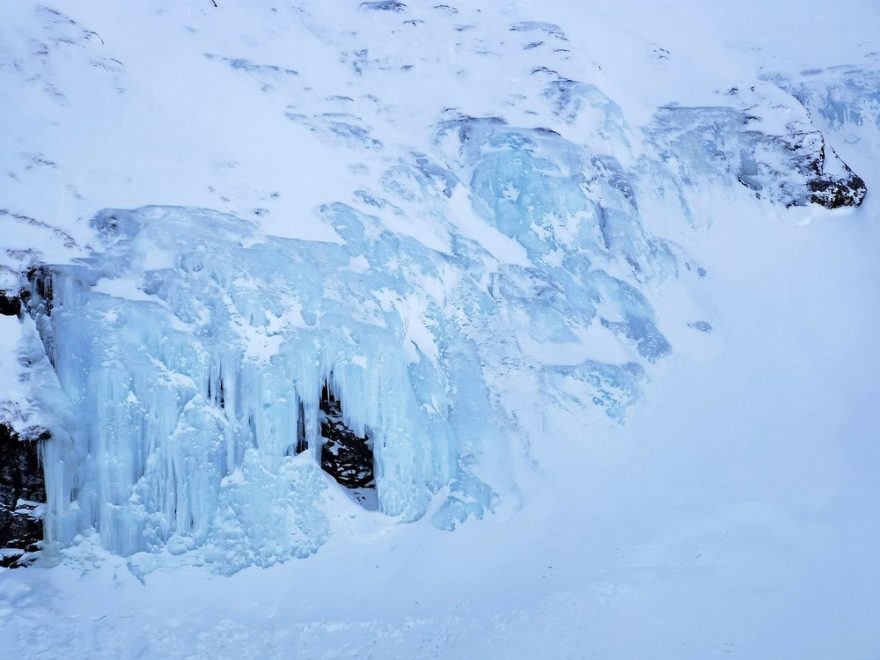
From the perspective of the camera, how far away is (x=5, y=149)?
48.2 ft

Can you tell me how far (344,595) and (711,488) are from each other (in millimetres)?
7377

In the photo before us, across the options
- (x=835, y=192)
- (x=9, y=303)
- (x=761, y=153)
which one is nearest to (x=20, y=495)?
(x=9, y=303)

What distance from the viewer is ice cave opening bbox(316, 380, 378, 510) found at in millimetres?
14008

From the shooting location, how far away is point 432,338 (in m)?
16.0

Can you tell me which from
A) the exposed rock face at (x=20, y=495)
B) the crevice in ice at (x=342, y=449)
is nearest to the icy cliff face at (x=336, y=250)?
the crevice in ice at (x=342, y=449)

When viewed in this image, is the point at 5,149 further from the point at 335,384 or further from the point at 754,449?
the point at 754,449

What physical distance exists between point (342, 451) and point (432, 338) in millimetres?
3119

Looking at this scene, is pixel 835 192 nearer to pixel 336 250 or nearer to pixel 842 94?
pixel 842 94

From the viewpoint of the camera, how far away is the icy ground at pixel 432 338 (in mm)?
12195

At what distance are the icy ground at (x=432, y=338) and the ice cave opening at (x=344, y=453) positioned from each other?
0.83 ft

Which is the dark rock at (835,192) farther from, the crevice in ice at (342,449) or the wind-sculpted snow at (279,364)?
the crevice in ice at (342,449)

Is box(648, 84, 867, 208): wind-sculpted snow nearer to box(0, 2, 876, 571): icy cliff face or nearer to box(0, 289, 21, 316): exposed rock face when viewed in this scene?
box(0, 2, 876, 571): icy cliff face

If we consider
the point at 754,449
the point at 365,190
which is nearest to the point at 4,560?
the point at 365,190

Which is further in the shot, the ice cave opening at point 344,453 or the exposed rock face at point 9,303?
the ice cave opening at point 344,453
